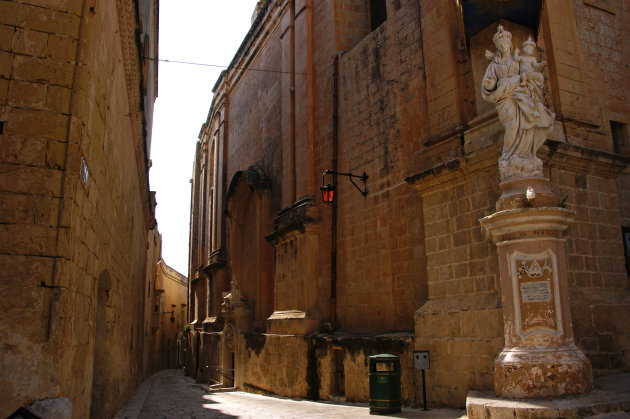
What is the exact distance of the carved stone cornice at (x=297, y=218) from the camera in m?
12.7

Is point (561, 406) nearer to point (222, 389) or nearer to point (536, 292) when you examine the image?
point (536, 292)

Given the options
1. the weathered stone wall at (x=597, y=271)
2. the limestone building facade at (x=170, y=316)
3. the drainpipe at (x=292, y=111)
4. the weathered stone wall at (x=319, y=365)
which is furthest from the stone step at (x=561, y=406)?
the limestone building facade at (x=170, y=316)

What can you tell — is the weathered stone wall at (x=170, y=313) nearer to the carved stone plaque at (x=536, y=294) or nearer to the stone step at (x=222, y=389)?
the stone step at (x=222, y=389)

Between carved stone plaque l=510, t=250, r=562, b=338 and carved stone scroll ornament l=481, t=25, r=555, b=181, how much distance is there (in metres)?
1.09

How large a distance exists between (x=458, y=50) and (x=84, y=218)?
6.63m

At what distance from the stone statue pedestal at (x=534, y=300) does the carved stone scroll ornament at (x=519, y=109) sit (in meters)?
0.26

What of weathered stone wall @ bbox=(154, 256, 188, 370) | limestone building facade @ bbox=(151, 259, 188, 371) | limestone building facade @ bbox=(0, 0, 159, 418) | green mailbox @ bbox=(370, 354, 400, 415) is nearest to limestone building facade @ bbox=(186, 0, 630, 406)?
green mailbox @ bbox=(370, 354, 400, 415)

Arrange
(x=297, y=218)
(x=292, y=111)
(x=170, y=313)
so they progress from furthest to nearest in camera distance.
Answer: (x=170, y=313), (x=292, y=111), (x=297, y=218)

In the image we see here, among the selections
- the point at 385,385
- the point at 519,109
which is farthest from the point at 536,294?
the point at 385,385

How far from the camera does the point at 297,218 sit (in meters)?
13.1

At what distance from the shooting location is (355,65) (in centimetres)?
1219

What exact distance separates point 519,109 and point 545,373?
3.23 meters

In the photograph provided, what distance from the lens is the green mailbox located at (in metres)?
7.61

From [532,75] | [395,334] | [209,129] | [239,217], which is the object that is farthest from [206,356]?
[532,75]
